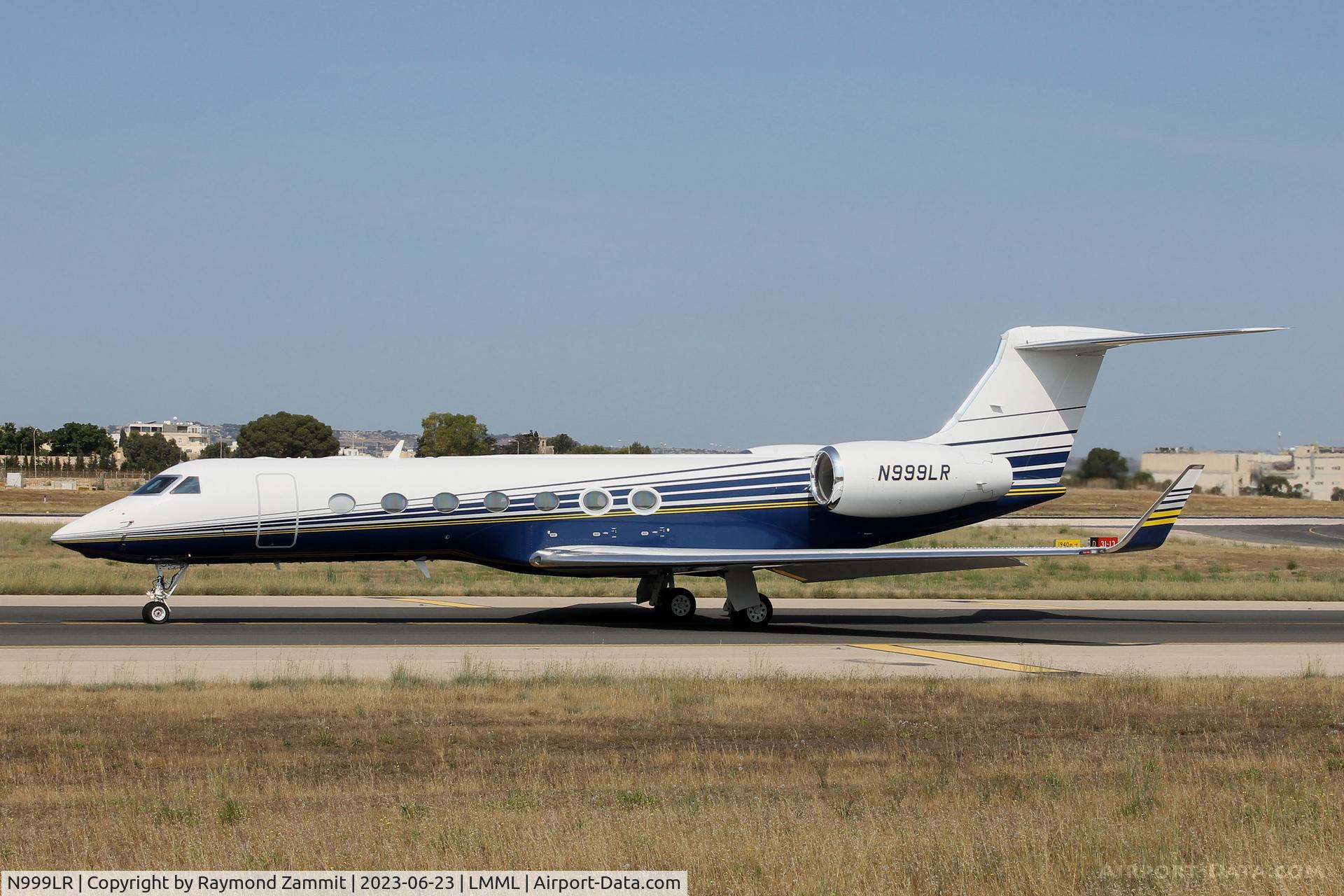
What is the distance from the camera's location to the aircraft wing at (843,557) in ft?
70.3

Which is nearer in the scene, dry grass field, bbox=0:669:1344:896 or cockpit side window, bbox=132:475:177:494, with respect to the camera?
dry grass field, bbox=0:669:1344:896

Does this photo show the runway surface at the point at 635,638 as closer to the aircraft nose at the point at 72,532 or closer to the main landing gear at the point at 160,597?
the main landing gear at the point at 160,597

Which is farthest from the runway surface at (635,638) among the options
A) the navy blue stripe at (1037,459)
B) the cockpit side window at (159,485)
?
the navy blue stripe at (1037,459)

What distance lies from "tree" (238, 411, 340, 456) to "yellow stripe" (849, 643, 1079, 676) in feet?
272

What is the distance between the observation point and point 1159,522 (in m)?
21.4

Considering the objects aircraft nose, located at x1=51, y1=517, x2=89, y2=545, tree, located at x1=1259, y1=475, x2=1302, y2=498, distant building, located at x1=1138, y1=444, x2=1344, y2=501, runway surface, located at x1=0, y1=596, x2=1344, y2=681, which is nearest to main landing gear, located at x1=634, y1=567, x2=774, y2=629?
runway surface, located at x1=0, y1=596, x2=1344, y2=681

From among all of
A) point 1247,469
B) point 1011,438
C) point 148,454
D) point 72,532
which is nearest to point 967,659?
point 1011,438

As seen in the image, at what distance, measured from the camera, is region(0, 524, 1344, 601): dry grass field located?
30.1 metres

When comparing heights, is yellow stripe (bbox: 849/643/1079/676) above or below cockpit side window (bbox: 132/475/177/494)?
below

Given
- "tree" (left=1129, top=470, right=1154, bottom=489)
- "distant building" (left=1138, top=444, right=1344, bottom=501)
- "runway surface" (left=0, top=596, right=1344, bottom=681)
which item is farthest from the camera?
"distant building" (left=1138, top=444, right=1344, bottom=501)

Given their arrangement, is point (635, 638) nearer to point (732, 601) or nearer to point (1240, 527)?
point (732, 601)

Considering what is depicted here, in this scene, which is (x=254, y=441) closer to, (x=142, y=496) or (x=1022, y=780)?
(x=142, y=496)

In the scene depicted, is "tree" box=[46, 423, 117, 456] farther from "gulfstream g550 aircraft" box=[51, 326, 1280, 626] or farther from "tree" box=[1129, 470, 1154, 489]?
"gulfstream g550 aircraft" box=[51, 326, 1280, 626]

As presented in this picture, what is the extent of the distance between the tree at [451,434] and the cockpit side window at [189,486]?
209 ft
